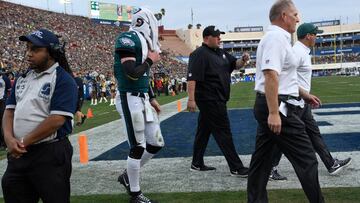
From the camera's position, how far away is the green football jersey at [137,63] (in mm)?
4820

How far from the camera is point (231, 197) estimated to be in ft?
16.9

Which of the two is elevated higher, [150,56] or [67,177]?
[150,56]

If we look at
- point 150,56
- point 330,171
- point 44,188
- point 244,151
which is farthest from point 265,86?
point 244,151

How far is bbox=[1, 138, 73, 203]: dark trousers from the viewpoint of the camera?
129 inches

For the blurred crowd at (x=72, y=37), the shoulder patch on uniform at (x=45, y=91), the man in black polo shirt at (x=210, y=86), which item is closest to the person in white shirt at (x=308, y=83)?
the man in black polo shirt at (x=210, y=86)

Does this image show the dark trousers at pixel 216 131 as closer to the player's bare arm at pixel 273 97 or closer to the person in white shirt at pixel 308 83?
the person in white shirt at pixel 308 83

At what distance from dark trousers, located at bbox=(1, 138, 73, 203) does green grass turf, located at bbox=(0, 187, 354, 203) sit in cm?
190

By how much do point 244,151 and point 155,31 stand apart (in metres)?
3.40

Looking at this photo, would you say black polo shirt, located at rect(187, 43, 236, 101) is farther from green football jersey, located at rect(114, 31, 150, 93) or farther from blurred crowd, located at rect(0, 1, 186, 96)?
blurred crowd, located at rect(0, 1, 186, 96)

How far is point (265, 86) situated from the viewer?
12.8 feet

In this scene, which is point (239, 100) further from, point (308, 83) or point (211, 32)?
point (308, 83)

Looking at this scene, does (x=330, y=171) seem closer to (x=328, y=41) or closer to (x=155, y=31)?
(x=155, y=31)

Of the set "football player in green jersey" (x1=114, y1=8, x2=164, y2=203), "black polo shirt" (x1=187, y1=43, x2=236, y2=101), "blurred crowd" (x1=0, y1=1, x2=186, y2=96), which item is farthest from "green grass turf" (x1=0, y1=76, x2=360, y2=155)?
"blurred crowd" (x1=0, y1=1, x2=186, y2=96)

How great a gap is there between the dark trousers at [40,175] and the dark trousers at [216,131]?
3188mm
